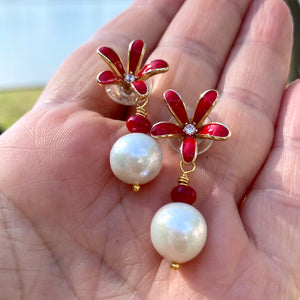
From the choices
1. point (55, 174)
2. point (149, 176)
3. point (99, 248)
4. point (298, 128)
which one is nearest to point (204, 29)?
point (298, 128)

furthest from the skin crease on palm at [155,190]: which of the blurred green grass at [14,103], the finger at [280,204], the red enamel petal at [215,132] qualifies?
the blurred green grass at [14,103]

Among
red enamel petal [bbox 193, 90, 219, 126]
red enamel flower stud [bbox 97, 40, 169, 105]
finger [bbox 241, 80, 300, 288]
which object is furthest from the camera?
red enamel flower stud [bbox 97, 40, 169, 105]

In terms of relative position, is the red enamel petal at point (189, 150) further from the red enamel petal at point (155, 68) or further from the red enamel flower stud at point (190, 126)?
the red enamel petal at point (155, 68)

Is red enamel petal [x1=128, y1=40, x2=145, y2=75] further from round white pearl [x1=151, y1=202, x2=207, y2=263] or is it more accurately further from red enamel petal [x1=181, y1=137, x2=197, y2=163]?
round white pearl [x1=151, y1=202, x2=207, y2=263]

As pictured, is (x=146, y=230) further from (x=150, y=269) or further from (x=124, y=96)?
(x=124, y=96)

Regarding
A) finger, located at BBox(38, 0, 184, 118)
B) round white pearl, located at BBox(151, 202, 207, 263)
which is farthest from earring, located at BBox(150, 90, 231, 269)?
finger, located at BBox(38, 0, 184, 118)

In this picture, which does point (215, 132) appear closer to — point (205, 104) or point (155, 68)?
point (205, 104)
